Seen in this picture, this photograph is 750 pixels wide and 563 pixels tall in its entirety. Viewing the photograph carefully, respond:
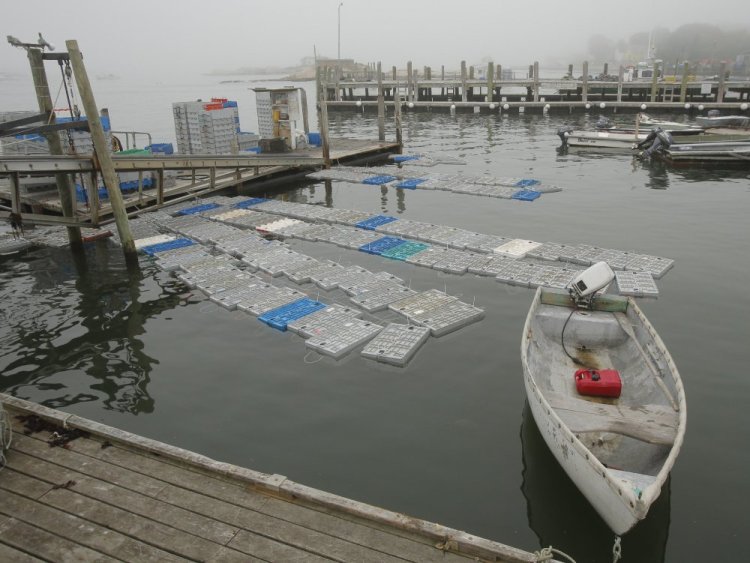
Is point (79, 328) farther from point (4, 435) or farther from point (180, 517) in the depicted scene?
point (180, 517)

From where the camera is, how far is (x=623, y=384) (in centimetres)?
887

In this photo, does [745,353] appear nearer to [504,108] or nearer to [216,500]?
[216,500]

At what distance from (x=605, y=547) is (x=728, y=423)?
12.5ft

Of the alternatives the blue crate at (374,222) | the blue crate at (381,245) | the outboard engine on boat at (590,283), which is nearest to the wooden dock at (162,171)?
the blue crate at (374,222)

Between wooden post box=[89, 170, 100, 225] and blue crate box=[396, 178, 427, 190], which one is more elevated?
wooden post box=[89, 170, 100, 225]

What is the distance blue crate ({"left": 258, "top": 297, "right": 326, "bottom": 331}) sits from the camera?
12297 millimetres

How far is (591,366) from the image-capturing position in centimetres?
948

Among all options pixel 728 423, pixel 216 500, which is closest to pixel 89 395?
pixel 216 500

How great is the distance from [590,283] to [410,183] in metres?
16.5

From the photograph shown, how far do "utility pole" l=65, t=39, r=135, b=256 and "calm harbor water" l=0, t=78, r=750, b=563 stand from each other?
124cm

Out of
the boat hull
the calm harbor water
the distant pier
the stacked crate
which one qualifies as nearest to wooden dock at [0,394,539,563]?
the boat hull

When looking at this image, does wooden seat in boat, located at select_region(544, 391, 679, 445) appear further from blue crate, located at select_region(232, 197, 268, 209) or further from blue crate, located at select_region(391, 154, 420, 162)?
blue crate, located at select_region(391, 154, 420, 162)

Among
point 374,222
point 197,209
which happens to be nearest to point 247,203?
point 197,209

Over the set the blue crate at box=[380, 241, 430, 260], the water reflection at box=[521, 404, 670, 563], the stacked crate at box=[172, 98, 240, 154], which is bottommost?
the water reflection at box=[521, 404, 670, 563]
